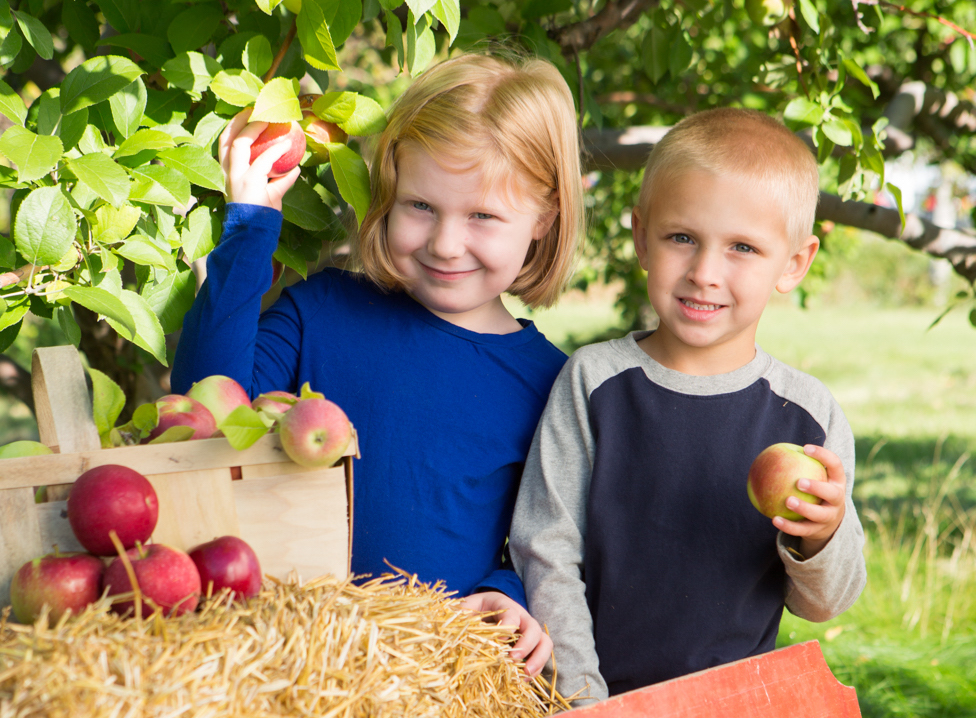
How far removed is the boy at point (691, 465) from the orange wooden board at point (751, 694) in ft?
0.70

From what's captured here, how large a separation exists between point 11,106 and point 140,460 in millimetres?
611

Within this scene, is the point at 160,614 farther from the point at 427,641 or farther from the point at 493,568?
the point at 493,568

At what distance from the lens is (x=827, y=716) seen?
1287 millimetres

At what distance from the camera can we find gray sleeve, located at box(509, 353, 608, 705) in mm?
1464

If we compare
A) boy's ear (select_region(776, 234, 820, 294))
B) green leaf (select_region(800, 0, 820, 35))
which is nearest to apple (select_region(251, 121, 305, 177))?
boy's ear (select_region(776, 234, 820, 294))

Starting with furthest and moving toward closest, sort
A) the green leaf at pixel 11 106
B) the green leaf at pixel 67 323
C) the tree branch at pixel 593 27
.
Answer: the tree branch at pixel 593 27 < the green leaf at pixel 67 323 < the green leaf at pixel 11 106

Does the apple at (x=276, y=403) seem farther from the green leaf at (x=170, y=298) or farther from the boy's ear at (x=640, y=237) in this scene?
the boy's ear at (x=640, y=237)

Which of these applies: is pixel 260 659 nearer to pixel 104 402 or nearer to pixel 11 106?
pixel 104 402

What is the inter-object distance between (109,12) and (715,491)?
1383mm

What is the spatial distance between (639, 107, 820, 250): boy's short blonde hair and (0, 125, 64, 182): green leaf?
40.0 inches

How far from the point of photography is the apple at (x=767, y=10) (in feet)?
7.10

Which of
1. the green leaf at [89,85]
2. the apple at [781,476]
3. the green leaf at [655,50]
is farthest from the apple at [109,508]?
the green leaf at [655,50]

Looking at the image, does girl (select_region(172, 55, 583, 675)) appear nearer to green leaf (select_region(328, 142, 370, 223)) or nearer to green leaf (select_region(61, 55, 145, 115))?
green leaf (select_region(328, 142, 370, 223))

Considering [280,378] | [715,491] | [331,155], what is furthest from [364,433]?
[715,491]
